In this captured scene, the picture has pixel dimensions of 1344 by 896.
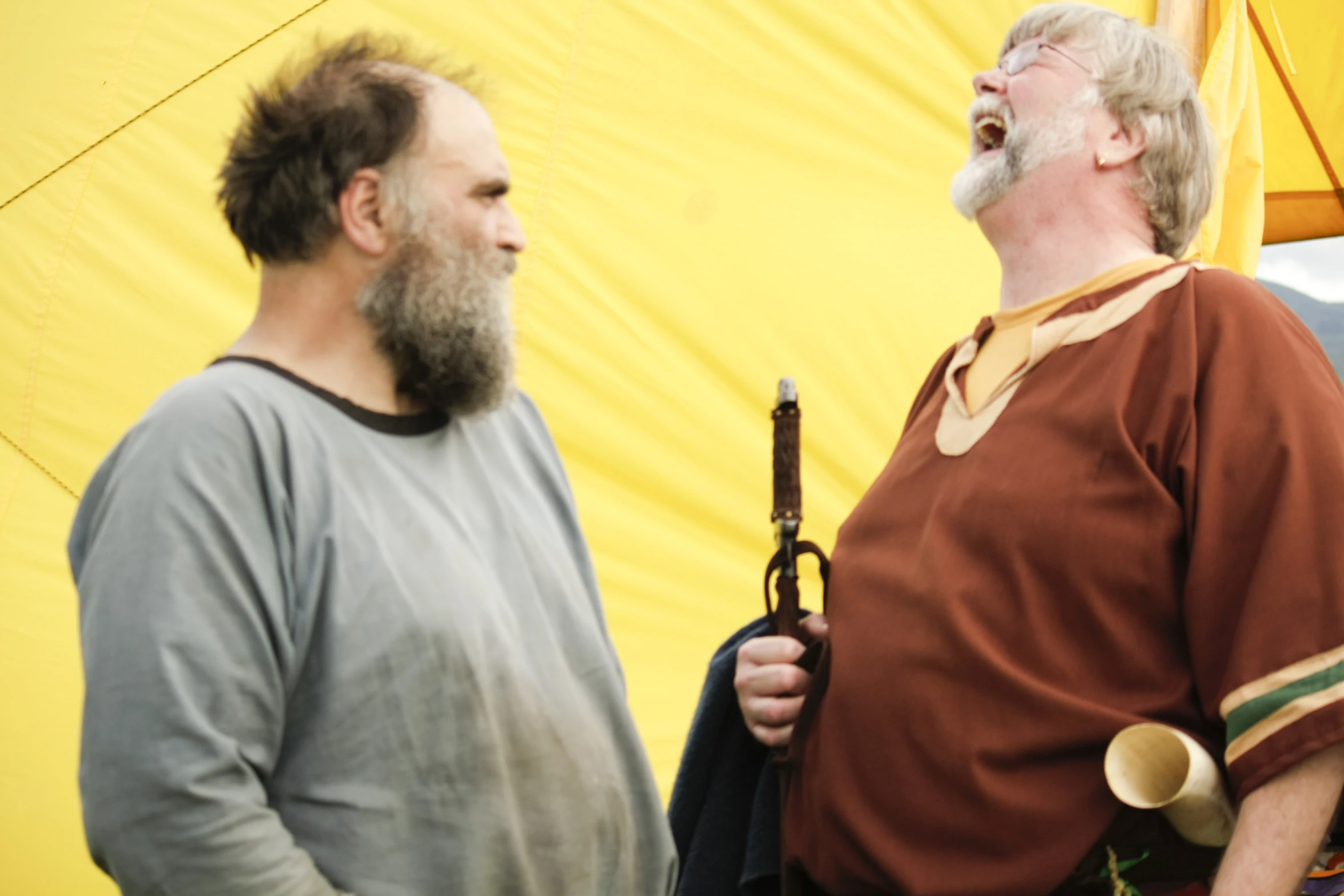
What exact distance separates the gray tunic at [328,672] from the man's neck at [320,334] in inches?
1.6

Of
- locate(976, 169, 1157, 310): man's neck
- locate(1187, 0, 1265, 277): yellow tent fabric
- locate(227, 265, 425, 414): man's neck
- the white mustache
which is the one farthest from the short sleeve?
locate(1187, 0, 1265, 277): yellow tent fabric

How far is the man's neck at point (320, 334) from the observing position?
1.62 meters

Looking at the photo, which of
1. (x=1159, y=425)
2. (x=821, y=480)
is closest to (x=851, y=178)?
(x=821, y=480)

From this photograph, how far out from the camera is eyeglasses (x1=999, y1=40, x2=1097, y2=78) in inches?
80.6

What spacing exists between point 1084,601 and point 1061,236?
21.9 inches

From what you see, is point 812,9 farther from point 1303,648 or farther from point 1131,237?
point 1303,648

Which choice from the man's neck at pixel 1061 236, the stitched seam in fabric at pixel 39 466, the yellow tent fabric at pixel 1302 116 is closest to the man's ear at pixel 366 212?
the man's neck at pixel 1061 236

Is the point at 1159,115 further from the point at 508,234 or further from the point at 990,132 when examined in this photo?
the point at 508,234

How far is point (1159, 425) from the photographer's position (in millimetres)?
1620

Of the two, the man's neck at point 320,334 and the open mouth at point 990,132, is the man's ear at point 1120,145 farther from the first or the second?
the man's neck at point 320,334

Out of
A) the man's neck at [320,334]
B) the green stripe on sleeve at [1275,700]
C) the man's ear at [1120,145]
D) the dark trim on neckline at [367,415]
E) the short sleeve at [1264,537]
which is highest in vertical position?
the man's ear at [1120,145]

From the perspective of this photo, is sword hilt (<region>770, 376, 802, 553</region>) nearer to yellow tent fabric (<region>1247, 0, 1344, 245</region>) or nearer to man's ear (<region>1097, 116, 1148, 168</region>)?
man's ear (<region>1097, 116, 1148, 168</region>)

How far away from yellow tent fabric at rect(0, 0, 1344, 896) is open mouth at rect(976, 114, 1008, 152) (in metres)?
1.09

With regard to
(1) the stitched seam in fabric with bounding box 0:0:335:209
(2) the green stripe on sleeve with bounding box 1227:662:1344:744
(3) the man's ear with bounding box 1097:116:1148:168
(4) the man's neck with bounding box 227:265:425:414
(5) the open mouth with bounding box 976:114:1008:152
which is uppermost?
(1) the stitched seam in fabric with bounding box 0:0:335:209
